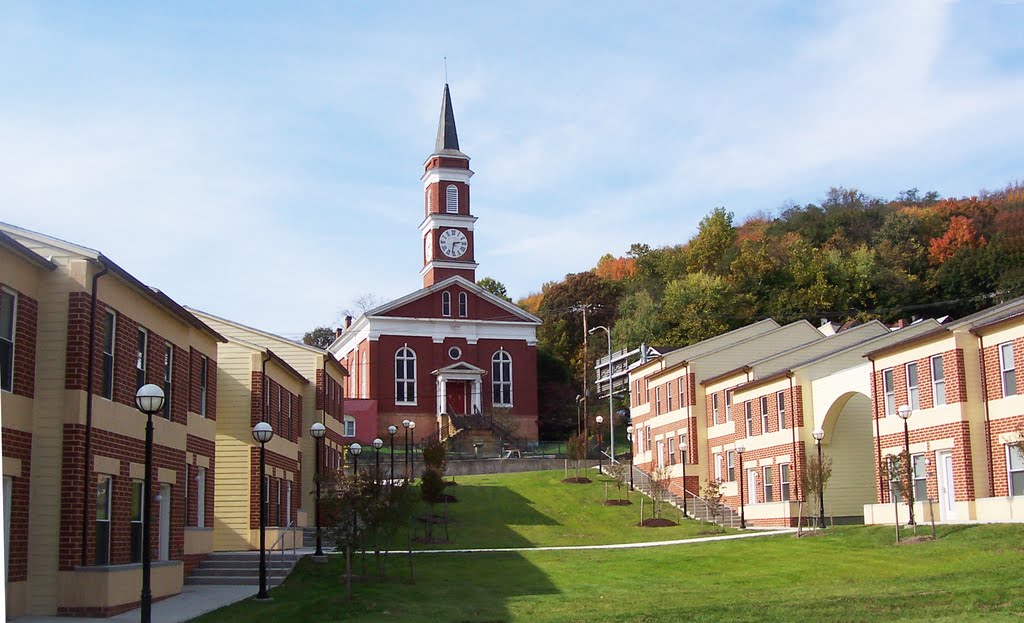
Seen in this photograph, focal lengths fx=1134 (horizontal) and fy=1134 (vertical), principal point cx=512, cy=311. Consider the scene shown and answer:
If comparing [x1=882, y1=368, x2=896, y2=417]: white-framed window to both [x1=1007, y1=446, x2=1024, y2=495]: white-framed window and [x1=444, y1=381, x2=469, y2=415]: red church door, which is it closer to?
[x1=1007, y1=446, x2=1024, y2=495]: white-framed window

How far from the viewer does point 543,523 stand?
1817 inches

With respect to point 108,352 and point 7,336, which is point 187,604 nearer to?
point 108,352

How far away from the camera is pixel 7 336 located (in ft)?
59.9

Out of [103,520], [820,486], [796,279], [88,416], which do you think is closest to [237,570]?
[103,520]

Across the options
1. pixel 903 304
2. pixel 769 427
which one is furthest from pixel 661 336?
pixel 769 427

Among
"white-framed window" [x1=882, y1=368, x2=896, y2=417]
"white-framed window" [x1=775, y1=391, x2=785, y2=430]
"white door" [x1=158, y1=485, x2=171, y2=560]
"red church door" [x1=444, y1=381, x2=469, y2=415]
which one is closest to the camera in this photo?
"white door" [x1=158, y1=485, x2=171, y2=560]

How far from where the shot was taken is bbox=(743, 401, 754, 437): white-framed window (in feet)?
156

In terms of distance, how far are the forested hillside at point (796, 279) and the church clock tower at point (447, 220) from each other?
13.4 metres

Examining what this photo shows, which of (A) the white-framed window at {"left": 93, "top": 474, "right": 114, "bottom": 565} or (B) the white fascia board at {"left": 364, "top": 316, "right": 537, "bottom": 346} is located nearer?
(A) the white-framed window at {"left": 93, "top": 474, "right": 114, "bottom": 565}

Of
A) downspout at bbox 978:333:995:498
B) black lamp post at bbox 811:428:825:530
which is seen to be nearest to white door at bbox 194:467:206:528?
black lamp post at bbox 811:428:825:530

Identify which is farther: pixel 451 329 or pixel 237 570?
pixel 451 329

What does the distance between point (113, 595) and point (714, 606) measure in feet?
33.6

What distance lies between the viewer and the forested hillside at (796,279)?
81812mm

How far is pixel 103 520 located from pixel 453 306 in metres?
56.9
